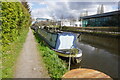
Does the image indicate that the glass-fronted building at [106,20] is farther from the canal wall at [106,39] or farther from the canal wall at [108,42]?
the canal wall at [108,42]

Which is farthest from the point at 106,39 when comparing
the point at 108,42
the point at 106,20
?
the point at 106,20

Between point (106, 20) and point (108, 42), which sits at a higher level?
point (106, 20)

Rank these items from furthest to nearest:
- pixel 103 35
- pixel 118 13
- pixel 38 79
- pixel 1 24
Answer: pixel 118 13 < pixel 103 35 < pixel 1 24 < pixel 38 79

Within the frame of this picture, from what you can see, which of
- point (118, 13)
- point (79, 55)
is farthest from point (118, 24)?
point (79, 55)

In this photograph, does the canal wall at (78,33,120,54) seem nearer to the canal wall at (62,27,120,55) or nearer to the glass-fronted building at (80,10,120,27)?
the canal wall at (62,27,120,55)

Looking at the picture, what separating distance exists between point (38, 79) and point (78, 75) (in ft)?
6.24

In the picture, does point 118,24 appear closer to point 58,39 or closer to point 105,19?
point 105,19

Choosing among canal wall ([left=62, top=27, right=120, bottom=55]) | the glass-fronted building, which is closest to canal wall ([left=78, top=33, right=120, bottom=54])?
canal wall ([left=62, top=27, right=120, bottom=55])

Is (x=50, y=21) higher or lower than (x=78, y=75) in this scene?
higher

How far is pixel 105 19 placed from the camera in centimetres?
3859

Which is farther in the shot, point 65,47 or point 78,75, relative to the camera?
point 65,47

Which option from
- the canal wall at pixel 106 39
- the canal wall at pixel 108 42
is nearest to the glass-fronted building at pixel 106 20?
the canal wall at pixel 106 39

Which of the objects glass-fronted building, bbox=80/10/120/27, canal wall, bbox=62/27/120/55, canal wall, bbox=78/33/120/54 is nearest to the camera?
canal wall, bbox=78/33/120/54

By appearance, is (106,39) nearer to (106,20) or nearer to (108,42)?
(108,42)
